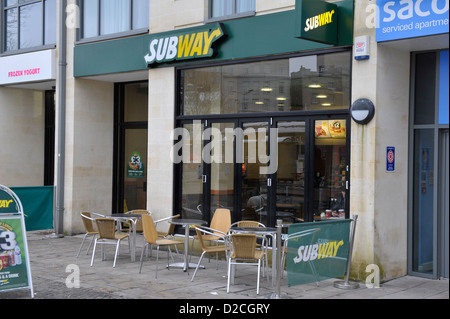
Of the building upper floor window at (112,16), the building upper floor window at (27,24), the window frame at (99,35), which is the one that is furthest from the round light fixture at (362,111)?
the building upper floor window at (27,24)

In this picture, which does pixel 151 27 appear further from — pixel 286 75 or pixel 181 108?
pixel 286 75

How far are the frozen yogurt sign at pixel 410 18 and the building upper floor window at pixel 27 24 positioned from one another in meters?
8.20

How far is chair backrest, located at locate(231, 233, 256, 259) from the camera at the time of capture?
774 centimetres

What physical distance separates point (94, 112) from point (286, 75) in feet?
17.9

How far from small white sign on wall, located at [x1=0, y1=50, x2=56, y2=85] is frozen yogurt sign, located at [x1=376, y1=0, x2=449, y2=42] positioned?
7.94 m

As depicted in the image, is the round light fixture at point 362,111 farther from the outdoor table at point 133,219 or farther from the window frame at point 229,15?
the outdoor table at point 133,219

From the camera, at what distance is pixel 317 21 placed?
820 centimetres

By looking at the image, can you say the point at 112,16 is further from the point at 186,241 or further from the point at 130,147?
the point at 186,241

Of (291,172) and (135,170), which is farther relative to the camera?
(135,170)

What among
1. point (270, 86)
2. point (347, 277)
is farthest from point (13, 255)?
point (270, 86)

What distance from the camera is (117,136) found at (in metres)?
14.0

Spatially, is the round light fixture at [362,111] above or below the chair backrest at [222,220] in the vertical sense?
above

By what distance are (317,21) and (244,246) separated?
326cm

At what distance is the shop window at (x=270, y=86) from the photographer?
908cm
